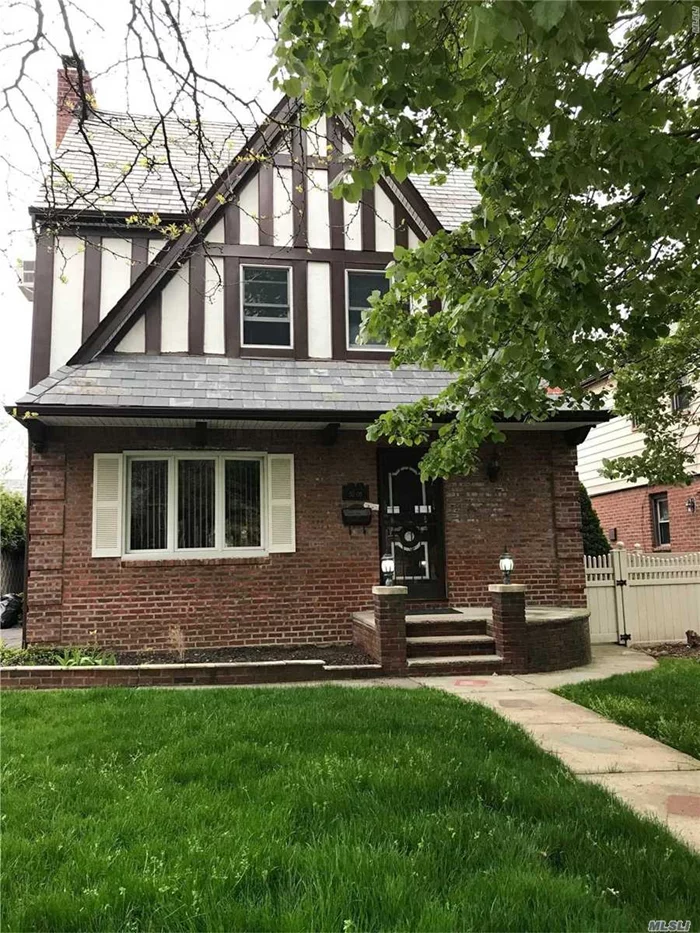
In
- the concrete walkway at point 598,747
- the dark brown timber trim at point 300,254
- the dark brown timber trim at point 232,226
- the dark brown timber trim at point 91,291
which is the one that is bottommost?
the concrete walkway at point 598,747

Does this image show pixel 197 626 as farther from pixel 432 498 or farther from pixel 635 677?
pixel 635 677

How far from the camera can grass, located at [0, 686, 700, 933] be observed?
258 centimetres

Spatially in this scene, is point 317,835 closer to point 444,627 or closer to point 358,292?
point 444,627

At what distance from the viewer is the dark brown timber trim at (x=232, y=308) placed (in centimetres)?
1056

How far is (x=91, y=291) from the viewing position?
1059 cm

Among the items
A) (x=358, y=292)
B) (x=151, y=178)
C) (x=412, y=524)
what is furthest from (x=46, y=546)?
(x=151, y=178)

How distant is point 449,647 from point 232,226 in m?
7.16

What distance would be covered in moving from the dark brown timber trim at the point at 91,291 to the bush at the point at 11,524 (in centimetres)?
1009

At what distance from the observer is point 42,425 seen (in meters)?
9.30

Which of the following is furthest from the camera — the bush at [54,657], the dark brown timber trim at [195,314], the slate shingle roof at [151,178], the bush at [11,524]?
the bush at [11,524]

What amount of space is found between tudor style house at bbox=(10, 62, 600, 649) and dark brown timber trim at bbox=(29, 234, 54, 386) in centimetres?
3

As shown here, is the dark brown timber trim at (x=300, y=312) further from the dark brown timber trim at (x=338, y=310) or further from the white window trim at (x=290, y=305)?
the dark brown timber trim at (x=338, y=310)

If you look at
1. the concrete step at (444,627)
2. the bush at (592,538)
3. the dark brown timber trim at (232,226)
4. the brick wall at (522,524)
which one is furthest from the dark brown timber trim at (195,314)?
the bush at (592,538)

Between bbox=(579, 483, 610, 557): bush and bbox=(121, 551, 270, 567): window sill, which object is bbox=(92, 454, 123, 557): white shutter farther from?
bbox=(579, 483, 610, 557): bush
